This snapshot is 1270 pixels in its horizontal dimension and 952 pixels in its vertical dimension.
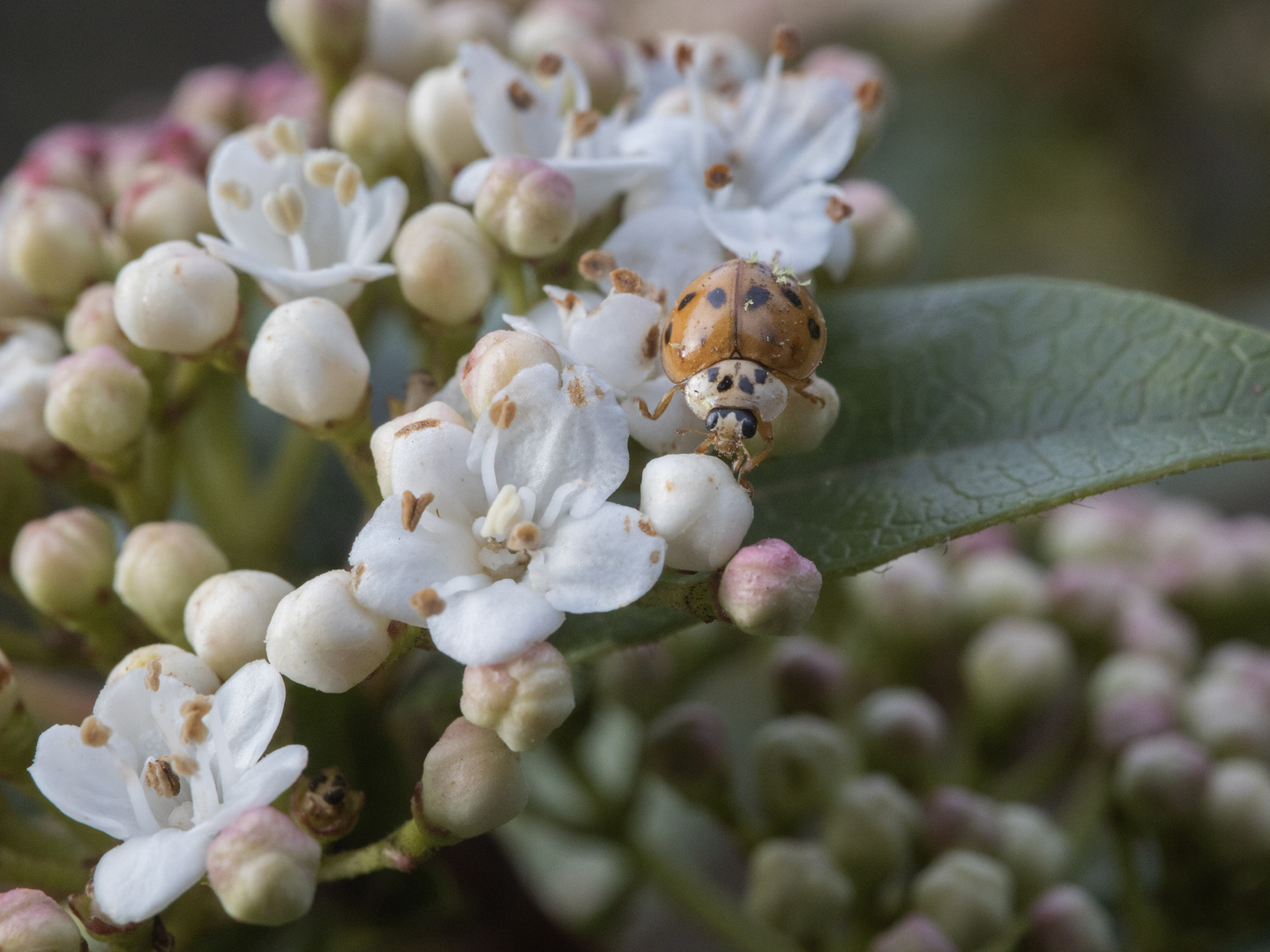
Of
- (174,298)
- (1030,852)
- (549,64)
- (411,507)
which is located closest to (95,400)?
(174,298)

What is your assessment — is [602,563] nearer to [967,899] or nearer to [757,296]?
[757,296]

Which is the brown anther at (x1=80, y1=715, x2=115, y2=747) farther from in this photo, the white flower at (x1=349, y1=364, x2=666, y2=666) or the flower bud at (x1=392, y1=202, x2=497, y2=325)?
the flower bud at (x1=392, y1=202, x2=497, y2=325)

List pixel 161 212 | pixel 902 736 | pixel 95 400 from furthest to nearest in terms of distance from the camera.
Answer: pixel 902 736
pixel 161 212
pixel 95 400

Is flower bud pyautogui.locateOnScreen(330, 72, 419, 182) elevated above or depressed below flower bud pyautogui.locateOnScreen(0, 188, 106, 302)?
above

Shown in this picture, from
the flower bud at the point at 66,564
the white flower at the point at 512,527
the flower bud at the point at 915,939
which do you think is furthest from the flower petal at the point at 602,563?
the flower bud at the point at 915,939

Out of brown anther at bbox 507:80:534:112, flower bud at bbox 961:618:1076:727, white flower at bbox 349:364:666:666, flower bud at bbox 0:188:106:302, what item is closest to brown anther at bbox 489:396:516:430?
white flower at bbox 349:364:666:666

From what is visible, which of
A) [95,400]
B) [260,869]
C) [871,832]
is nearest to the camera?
[260,869]

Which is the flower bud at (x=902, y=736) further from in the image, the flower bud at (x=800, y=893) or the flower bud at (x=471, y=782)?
the flower bud at (x=471, y=782)

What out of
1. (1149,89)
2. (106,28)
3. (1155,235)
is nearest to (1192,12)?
(1149,89)
